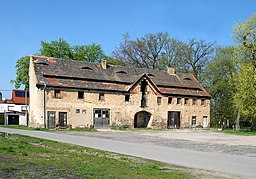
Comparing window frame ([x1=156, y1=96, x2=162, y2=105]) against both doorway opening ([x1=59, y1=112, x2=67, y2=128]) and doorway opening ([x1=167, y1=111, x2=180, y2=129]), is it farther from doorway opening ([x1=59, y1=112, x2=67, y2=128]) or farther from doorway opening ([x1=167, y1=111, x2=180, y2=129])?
doorway opening ([x1=59, y1=112, x2=67, y2=128])

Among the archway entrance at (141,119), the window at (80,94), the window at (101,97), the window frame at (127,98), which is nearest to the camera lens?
the window at (80,94)

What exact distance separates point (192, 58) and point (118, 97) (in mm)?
23416

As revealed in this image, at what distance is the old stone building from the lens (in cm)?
4016

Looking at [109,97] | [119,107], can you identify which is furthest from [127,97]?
[109,97]

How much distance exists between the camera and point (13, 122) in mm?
59500

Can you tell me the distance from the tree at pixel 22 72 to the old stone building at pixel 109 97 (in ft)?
54.1

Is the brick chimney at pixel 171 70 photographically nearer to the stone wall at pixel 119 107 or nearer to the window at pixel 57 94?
the stone wall at pixel 119 107

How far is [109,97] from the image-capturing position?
44.3 meters

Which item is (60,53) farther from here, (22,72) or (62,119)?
(62,119)

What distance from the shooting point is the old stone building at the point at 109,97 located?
1581 inches

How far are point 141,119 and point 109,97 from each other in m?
7.20

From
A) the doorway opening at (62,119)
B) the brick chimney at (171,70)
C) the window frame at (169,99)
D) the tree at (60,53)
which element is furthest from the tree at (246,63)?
the tree at (60,53)

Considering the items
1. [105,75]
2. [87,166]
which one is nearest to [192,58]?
[105,75]

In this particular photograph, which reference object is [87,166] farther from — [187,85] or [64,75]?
[187,85]
